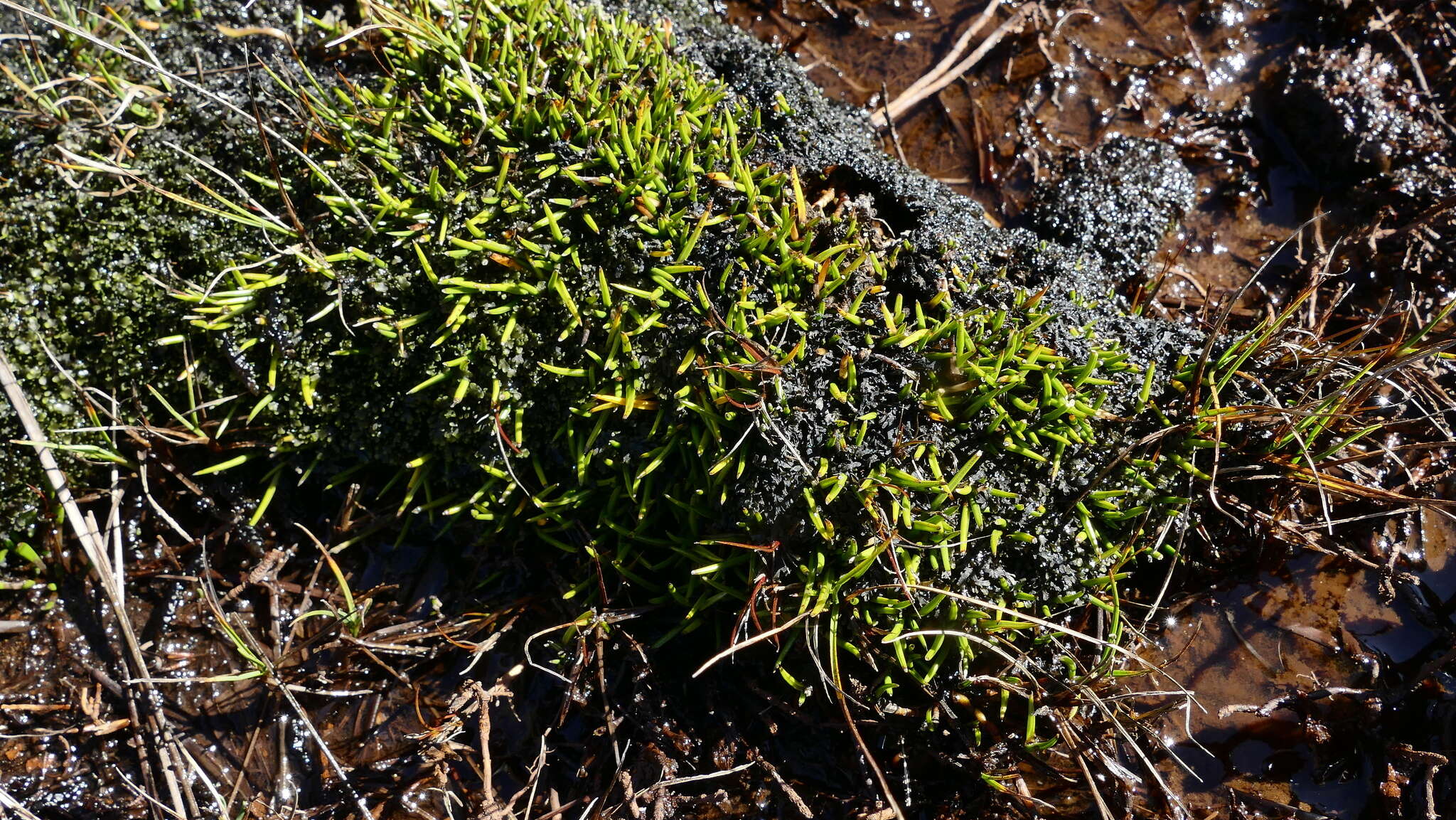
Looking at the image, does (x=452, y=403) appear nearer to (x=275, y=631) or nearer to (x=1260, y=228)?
(x=275, y=631)

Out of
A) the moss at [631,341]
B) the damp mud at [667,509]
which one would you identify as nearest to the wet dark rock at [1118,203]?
the damp mud at [667,509]

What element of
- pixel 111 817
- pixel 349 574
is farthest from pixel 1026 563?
pixel 111 817

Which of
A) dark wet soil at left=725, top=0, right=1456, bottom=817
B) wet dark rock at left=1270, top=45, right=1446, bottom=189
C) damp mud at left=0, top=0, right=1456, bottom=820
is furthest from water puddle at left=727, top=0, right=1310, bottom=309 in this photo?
damp mud at left=0, top=0, right=1456, bottom=820

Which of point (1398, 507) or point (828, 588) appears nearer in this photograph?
point (828, 588)

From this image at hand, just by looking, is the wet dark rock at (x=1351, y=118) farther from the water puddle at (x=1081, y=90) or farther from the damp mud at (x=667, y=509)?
the damp mud at (x=667, y=509)

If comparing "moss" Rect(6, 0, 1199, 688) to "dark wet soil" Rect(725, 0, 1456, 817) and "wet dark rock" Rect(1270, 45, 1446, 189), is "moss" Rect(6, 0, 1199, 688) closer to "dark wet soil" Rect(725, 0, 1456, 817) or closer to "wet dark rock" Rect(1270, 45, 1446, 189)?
"dark wet soil" Rect(725, 0, 1456, 817)
